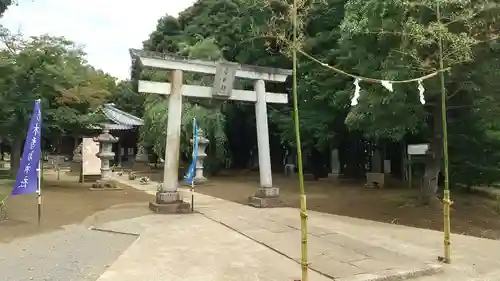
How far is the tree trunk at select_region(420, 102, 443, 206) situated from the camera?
1168 centimetres

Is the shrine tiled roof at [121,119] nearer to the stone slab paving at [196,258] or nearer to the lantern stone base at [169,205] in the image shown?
the lantern stone base at [169,205]

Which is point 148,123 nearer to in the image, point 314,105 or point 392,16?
point 314,105

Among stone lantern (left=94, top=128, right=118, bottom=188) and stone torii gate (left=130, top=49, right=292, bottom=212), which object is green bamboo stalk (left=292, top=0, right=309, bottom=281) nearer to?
stone torii gate (left=130, top=49, right=292, bottom=212)

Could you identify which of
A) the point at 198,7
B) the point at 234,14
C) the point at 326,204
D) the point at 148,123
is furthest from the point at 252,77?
the point at 198,7

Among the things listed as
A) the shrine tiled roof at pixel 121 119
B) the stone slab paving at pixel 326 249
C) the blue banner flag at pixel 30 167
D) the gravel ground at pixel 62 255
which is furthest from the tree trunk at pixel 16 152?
the shrine tiled roof at pixel 121 119

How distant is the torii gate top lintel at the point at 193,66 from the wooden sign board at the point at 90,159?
30.9ft

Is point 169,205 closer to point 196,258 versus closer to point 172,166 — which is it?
point 172,166

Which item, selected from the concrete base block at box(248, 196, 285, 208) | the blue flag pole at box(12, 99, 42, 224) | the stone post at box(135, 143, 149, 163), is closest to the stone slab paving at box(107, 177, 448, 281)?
the concrete base block at box(248, 196, 285, 208)

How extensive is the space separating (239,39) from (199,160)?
708 cm

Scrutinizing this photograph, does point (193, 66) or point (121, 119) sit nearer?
point (193, 66)

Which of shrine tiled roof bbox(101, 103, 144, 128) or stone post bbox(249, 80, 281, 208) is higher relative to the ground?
shrine tiled roof bbox(101, 103, 144, 128)

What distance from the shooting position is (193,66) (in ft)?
39.1

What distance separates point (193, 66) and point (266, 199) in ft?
14.3

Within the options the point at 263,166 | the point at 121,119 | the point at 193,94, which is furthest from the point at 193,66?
the point at 121,119
